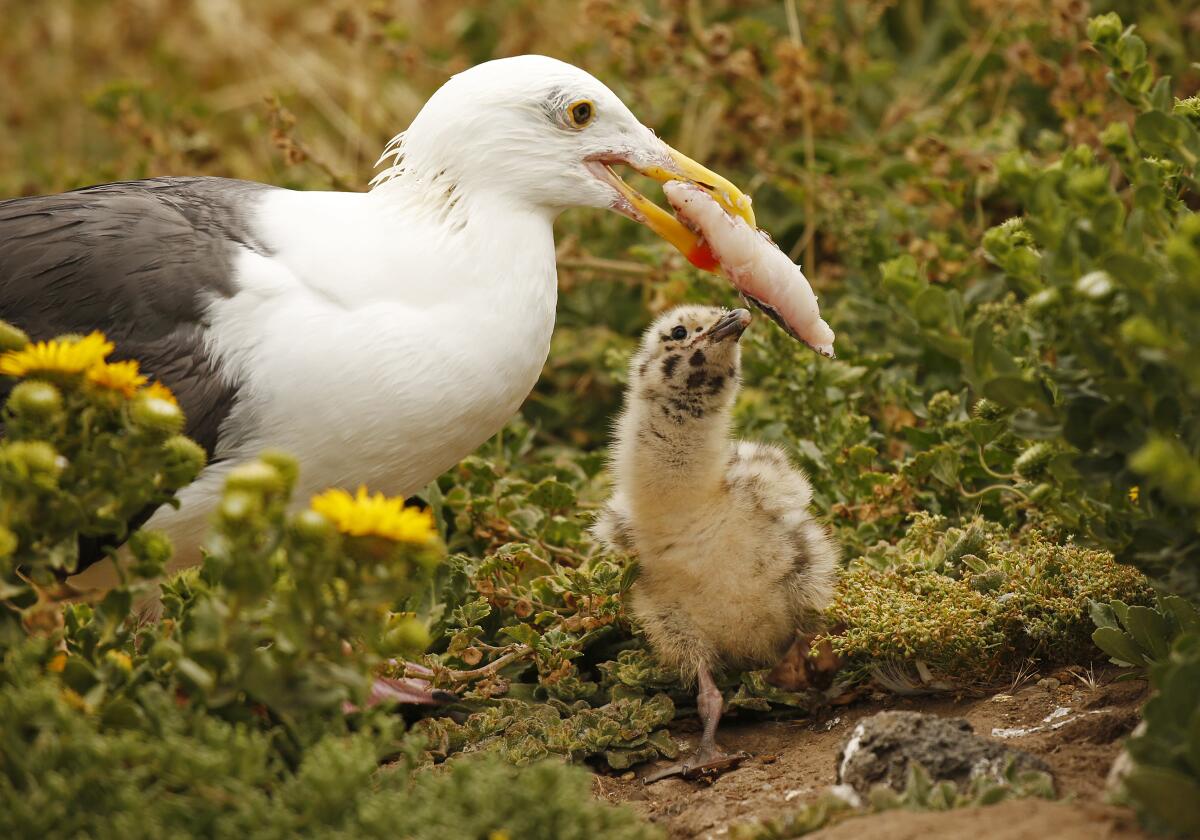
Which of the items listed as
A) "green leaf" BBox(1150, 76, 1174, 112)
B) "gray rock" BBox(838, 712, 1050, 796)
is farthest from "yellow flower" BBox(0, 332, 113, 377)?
"green leaf" BBox(1150, 76, 1174, 112)

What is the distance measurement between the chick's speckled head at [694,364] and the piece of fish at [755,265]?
113 millimetres

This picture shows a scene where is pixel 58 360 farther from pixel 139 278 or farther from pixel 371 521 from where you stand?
pixel 139 278

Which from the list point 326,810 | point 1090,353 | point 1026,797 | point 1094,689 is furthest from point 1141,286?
point 326,810

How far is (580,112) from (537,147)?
15cm

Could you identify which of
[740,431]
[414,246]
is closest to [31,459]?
[414,246]

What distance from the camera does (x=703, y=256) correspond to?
13.1ft

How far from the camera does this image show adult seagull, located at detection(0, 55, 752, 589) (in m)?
3.51

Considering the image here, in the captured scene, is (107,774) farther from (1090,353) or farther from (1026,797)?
(1090,353)

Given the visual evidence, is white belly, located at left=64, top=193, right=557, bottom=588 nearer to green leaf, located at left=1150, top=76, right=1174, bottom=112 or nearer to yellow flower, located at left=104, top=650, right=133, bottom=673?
yellow flower, located at left=104, top=650, right=133, bottom=673

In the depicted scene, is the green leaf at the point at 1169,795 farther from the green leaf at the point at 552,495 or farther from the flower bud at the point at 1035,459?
the green leaf at the point at 552,495

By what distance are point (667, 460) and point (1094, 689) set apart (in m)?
1.19

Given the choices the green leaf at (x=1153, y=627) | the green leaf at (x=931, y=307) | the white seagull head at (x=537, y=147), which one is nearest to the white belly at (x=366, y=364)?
the white seagull head at (x=537, y=147)

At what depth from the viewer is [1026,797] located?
2881 millimetres

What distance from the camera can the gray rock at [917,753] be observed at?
305 cm
